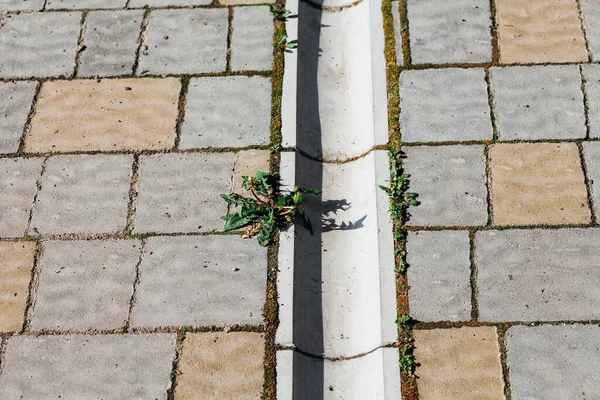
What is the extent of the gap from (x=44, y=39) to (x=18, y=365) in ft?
8.09

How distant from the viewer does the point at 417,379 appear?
378 centimetres

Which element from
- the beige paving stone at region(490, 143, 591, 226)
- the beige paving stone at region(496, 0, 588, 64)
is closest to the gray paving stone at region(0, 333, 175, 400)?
the beige paving stone at region(490, 143, 591, 226)

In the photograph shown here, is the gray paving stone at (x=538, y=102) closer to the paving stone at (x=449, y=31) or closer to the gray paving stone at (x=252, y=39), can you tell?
the paving stone at (x=449, y=31)

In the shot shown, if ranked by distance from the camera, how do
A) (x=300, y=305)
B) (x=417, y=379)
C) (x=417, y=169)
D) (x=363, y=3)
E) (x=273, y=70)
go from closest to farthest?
1. (x=417, y=379)
2. (x=300, y=305)
3. (x=417, y=169)
4. (x=273, y=70)
5. (x=363, y=3)

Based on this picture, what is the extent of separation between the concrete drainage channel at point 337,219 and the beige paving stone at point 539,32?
88 centimetres

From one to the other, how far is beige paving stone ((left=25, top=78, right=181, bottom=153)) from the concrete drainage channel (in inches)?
31.9

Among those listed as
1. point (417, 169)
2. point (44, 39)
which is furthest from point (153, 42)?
point (417, 169)

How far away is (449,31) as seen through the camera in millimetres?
5070

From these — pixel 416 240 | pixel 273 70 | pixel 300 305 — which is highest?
pixel 273 70

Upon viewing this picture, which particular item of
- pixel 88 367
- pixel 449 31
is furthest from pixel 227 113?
pixel 88 367

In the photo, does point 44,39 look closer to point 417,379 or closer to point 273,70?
point 273,70

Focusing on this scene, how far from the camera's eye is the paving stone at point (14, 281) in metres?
4.06

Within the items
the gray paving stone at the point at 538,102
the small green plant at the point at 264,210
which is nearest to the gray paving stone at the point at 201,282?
the small green plant at the point at 264,210

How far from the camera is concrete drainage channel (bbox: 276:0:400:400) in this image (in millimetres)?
3926
